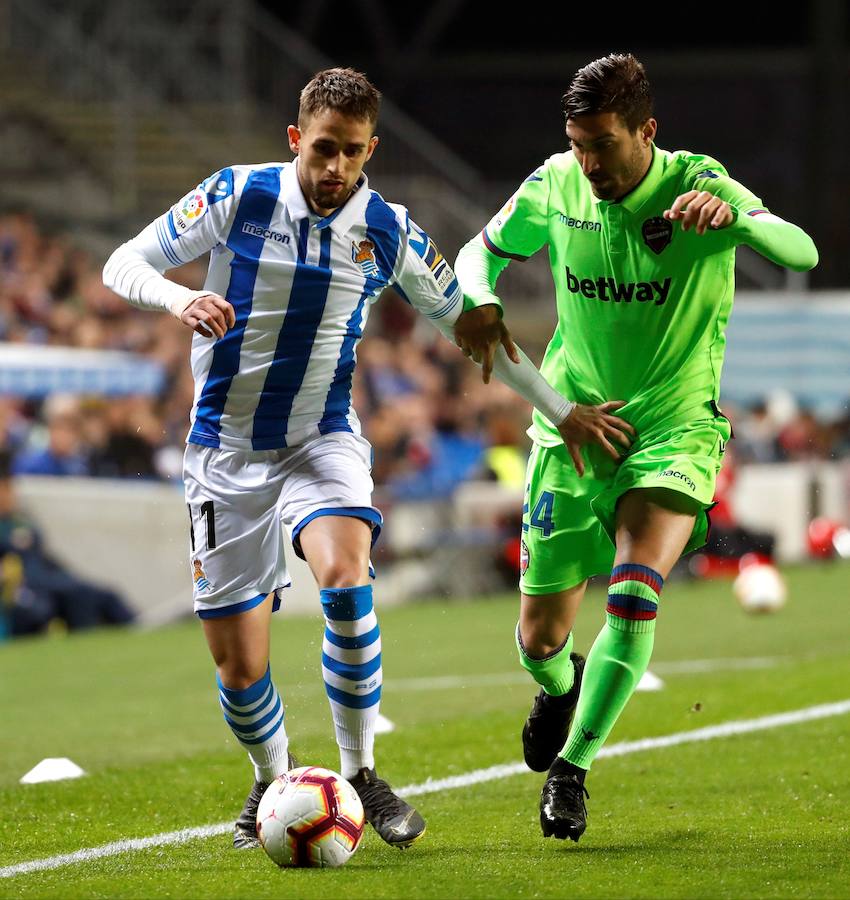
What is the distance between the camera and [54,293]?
18094mm

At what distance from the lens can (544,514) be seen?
5926 mm

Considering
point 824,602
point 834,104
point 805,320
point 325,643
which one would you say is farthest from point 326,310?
point 834,104

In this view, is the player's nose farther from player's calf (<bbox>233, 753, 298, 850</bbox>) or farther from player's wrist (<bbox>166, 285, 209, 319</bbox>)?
player's calf (<bbox>233, 753, 298, 850</bbox>)

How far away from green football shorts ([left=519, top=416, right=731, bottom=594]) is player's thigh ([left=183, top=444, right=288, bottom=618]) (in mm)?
927

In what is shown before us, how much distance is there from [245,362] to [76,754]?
3.36 m

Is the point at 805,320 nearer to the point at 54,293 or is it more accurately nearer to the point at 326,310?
the point at 54,293

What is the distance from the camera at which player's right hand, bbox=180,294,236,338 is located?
4980 millimetres

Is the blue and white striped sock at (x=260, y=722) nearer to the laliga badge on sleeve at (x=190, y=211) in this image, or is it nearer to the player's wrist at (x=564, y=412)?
the player's wrist at (x=564, y=412)

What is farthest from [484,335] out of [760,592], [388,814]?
[760,592]

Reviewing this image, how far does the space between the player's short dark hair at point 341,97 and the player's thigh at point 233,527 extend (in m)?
1.09

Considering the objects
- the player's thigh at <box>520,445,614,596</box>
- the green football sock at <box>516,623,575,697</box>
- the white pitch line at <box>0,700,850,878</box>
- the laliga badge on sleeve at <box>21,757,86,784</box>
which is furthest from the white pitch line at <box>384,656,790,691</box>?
the player's thigh at <box>520,445,614,596</box>

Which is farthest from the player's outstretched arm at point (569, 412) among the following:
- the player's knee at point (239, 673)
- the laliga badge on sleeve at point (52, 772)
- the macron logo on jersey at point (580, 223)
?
the laliga badge on sleeve at point (52, 772)

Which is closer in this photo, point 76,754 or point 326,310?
point 326,310

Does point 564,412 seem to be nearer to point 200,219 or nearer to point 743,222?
point 743,222
